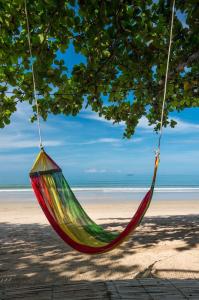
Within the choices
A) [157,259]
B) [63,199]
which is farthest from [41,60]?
[157,259]

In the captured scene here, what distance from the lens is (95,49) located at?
499 cm

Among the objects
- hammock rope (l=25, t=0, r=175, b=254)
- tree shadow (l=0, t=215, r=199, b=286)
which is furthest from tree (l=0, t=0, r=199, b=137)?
tree shadow (l=0, t=215, r=199, b=286)

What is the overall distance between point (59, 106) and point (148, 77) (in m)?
1.67

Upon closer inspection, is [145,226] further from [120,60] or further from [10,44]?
[10,44]

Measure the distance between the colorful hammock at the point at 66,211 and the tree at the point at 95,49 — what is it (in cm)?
159

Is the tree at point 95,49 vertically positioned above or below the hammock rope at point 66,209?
above

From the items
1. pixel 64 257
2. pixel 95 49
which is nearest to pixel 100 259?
pixel 64 257

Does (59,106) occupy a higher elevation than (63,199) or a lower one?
higher

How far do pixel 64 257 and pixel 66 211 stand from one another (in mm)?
1120

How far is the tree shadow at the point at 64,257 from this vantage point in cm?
375

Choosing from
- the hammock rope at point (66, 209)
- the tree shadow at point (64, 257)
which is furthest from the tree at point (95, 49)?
the tree shadow at point (64, 257)

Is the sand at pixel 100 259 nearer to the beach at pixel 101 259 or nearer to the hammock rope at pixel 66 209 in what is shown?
the beach at pixel 101 259

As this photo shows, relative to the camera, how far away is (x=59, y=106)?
6023 mm

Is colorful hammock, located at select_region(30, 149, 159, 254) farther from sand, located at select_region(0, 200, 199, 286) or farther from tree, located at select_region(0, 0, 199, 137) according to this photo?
tree, located at select_region(0, 0, 199, 137)
